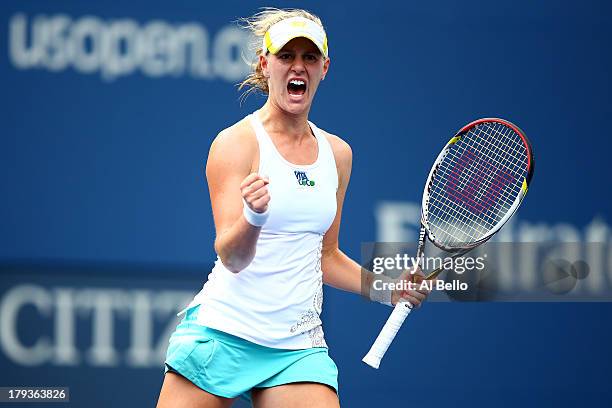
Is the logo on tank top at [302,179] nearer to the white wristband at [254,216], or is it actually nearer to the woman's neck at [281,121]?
the woman's neck at [281,121]

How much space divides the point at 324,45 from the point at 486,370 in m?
2.04

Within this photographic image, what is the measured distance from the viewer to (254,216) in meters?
2.74

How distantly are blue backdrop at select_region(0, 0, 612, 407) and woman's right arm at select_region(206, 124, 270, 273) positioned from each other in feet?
5.13

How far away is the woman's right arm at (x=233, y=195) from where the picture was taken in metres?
2.81

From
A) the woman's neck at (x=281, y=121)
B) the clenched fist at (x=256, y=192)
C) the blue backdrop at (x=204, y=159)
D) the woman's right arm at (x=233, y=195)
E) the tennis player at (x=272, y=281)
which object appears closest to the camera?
the clenched fist at (x=256, y=192)

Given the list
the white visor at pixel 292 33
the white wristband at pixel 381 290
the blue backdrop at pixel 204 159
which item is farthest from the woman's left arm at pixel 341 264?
the blue backdrop at pixel 204 159

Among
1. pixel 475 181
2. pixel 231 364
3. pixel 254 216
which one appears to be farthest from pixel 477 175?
pixel 254 216

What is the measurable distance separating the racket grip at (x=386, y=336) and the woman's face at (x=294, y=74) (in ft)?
1.91

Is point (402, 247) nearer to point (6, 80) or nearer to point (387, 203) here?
point (387, 203)

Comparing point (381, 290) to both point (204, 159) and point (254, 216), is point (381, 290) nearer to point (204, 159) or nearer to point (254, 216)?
point (254, 216)

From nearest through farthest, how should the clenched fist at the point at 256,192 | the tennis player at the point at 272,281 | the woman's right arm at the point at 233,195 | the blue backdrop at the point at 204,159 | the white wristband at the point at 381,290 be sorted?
the clenched fist at the point at 256,192 → the woman's right arm at the point at 233,195 → the tennis player at the point at 272,281 → the white wristband at the point at 381,290 → the blue backdrop at the point at 204,159

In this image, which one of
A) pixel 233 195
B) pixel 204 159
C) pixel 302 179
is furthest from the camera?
pixel 204 159

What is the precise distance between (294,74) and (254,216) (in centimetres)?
50
